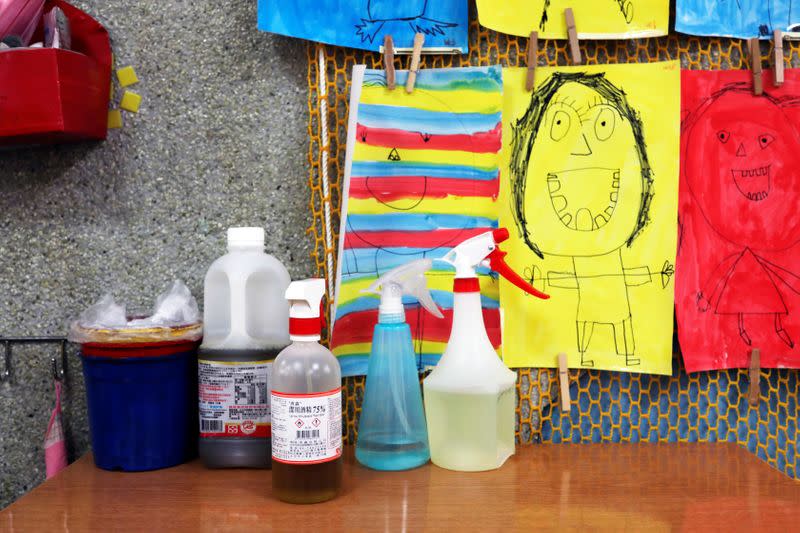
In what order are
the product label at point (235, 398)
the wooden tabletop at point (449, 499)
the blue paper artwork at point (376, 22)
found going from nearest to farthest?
the wooden tabletop at point (449, 499) → the product label at point (235, 398) → the blue paper artwork at point (376, 22)

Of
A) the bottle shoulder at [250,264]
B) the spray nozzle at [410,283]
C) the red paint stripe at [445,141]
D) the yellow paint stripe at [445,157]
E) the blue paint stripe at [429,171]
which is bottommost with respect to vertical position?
the spray nozzle at [410,283]

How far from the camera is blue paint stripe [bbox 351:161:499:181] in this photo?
0.89m

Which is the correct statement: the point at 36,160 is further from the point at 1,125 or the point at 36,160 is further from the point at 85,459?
the point at 85,459

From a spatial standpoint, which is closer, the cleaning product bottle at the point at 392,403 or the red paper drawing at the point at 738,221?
the cleaning product bottle at the point at 392,403

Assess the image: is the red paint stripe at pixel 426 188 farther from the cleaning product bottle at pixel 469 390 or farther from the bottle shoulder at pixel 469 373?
the bottle shoulder at pixel 469 373

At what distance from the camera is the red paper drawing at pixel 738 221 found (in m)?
0.89

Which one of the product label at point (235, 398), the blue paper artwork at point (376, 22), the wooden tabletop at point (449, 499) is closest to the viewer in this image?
the wooden tabletop at point (449, 499)

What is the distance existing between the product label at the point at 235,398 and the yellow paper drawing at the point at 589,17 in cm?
55

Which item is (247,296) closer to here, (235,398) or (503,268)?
(235,398)

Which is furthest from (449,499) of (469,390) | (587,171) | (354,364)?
(587,171)

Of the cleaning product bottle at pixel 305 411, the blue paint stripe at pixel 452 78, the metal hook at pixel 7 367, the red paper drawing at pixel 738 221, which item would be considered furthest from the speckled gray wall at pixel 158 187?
the red paper drawing at pixel 738 221

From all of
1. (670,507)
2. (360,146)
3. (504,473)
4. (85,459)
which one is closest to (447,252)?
(360,146)

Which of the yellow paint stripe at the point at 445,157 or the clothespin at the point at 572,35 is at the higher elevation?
the clothespin at the point at 572,35

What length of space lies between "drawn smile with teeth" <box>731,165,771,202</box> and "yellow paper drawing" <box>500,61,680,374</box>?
9 cm
